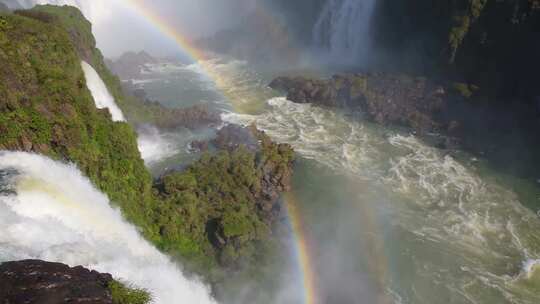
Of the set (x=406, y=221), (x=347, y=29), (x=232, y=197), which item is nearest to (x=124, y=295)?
(x=232, y=197)

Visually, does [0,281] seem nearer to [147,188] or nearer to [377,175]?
[147,188]

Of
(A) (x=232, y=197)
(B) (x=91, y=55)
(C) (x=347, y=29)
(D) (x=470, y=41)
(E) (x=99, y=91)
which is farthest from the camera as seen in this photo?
(C) (x=347, y=29)

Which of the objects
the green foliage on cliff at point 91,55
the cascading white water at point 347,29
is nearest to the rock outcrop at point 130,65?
the green foliage on cliff at point 91,55

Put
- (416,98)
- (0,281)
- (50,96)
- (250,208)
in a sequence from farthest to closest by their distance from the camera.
Answer: 1. (416,98)
2. (250,208)
3. (50,96)
4. (0,281)

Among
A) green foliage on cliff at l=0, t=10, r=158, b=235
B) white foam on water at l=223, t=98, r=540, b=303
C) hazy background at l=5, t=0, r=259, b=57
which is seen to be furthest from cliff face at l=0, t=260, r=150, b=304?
hazy background at l=5, t=0, r=259, b=57

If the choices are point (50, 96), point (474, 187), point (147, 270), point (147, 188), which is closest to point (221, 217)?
point (147, 188)

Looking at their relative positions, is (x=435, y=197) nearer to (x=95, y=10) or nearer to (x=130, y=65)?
(x=130, y=65)
